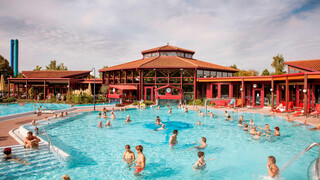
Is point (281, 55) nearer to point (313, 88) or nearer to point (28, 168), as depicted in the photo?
point (313, 88)

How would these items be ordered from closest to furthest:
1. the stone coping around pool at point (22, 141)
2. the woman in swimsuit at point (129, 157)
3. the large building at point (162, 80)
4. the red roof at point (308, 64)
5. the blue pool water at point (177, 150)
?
the blue pool water at point (177, 150)
the woman in swimsuit at point (129, 157)
the stone coping around pool at point (22, 141)
the red roof at point (308, 64)
the large building at point (162, 80)

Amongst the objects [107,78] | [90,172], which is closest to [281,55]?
[107,78]

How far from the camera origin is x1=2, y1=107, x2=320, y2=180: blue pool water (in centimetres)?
712

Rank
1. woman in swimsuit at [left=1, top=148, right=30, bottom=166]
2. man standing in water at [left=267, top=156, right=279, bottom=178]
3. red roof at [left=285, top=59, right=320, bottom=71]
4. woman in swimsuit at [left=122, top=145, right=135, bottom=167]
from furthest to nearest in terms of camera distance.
→ red roof at [left=285, top=59, right=320, bottom=71], woman in swimsuit at [left=122, top=145, right=135, bottom=167], woman in swimsuit at [left=1, top=148, right=30, bottom=166], man standing in water at [left=267, top=156, right=279, bottom=178]

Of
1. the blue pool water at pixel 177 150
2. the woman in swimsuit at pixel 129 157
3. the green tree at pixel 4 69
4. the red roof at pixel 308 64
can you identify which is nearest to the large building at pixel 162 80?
the red roof at pixel 308 64

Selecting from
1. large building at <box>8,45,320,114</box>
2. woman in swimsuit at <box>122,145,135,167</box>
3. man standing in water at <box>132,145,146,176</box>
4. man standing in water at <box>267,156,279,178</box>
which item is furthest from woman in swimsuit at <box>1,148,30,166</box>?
large building at <box>8,45,320,114</box>

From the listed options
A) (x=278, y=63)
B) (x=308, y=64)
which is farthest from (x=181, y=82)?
(x=278, y=63)

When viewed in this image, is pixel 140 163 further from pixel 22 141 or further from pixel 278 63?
pixel 278 63

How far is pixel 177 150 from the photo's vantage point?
31.4 ft

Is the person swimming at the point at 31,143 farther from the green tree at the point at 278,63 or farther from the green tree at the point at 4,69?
the green tree at the point at 278,63

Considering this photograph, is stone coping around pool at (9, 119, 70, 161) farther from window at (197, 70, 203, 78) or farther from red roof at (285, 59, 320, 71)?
red roof at (285, 59, 320, 71)

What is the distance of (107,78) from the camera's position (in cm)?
3381

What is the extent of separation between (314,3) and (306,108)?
30.8 ft

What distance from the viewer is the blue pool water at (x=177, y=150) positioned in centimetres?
712
